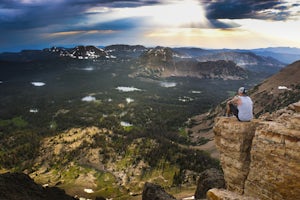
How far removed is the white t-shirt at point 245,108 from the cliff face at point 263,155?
755 mm

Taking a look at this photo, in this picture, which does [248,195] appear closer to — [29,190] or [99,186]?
[29,190]

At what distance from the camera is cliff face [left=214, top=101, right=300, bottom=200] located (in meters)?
24.8

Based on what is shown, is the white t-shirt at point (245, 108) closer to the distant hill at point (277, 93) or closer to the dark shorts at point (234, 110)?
the dark shorts at point (234, 110)

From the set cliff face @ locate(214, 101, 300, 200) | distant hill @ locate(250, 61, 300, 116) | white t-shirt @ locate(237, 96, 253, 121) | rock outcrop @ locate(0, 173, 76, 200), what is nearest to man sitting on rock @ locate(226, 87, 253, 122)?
white t-shirt @ locate(237, 96, 253, 121)

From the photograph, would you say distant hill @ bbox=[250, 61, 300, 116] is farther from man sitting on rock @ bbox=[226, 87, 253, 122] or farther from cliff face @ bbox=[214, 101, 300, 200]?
man sitting on rock @ bbox=[226, 87, 253, 122]

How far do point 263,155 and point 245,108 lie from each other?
475 centimetres

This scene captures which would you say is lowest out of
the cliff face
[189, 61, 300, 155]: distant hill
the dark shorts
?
[189, 61, 300, 155]: distant hill

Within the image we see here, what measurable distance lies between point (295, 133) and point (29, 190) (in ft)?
166

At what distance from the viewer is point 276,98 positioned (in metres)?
166

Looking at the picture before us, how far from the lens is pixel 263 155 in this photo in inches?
1056

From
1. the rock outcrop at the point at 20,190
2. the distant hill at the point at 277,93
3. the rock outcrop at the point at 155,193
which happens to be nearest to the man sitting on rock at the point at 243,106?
the rock outcrop at the point at 155,193

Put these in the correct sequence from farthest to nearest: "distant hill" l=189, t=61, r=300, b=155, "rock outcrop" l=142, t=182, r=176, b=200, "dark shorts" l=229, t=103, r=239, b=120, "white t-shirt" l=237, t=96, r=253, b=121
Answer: "distant hill" l=189, t=61, r=300, b=155 < "rock outcrop" l=142, t=182, r=176, b=200 < "dark shorts" l=229, t=103, r=239, b=120 < "white t-shirt" l=237, t=96, r=253, b=121

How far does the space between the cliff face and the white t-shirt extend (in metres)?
0.76

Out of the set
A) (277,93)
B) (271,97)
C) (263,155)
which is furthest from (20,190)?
(277,93)
